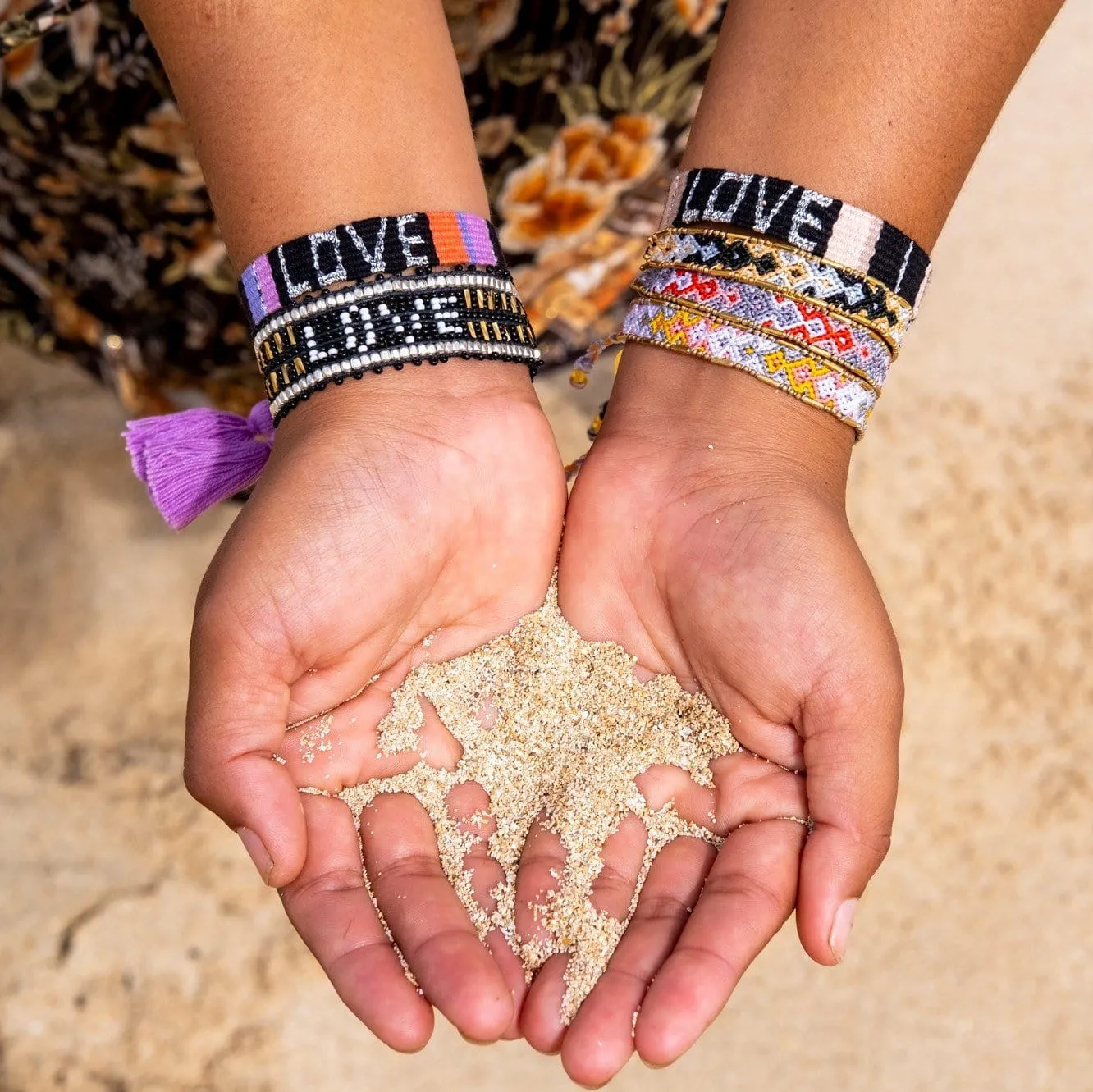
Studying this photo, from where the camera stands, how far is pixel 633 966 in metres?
1.08

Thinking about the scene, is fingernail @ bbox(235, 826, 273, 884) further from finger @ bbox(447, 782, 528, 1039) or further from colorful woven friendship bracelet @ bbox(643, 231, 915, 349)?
colorful woven friendship bracelet @ bbox(643, 231, 915, 349)

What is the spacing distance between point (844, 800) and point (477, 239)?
2.48 ft

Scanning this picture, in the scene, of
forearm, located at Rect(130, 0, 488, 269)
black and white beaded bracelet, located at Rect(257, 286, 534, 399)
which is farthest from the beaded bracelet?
forearm, located at Rect(130, 0, 488, 269)

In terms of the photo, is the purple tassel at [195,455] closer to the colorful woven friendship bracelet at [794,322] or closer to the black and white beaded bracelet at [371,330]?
the black and white beaded bracelet at [371,330]

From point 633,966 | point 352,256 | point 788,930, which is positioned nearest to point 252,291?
point 352,256

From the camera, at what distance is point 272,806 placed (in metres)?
1.07

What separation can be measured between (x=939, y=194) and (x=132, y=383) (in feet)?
4.29

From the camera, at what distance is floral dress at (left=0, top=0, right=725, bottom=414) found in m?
1.49

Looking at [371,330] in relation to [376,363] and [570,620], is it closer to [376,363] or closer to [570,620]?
[376,363]

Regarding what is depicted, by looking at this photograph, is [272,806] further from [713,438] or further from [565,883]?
[713,438]

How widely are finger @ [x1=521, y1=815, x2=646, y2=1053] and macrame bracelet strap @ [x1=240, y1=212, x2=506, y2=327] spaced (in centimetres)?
67

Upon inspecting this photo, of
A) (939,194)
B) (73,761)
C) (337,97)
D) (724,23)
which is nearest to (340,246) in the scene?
(337,97)

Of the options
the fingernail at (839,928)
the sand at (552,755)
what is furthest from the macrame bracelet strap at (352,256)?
the fingernail at (839,928)

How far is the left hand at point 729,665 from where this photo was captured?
1.06 m
